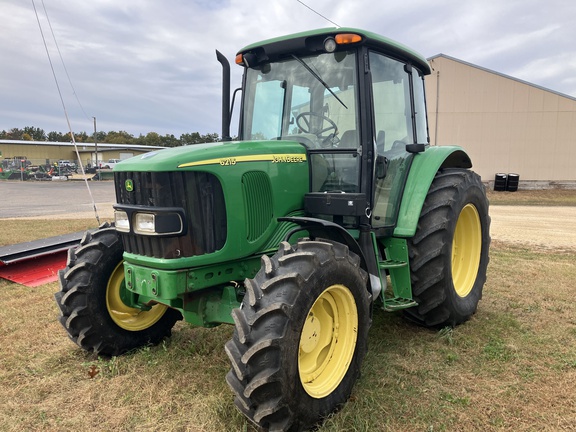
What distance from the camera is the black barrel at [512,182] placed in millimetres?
21859

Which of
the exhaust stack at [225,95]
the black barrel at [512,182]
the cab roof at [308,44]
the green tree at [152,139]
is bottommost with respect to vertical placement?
the black barrel at [512,182]

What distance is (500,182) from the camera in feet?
73.0

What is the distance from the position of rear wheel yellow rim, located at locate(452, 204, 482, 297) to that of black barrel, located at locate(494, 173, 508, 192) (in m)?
19.6

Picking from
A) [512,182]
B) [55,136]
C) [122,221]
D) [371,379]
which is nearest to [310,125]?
[122,221]

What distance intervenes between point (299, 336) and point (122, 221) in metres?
1.42

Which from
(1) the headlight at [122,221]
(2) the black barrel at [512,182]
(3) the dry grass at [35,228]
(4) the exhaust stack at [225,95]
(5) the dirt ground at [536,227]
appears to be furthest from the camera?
(2) the black barrel at [512,182]

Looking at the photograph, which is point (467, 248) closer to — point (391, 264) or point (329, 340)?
point (391, 264)

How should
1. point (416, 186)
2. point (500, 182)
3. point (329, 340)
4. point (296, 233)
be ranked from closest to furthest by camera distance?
point (329, 340) → point (296, 233) → point (416, 186) → point (500, 182)

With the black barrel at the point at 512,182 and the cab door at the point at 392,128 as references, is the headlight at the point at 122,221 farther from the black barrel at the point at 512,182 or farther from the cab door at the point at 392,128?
the black barrel at the point at 512,182

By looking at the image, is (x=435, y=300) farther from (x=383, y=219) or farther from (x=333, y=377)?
(x=333, y=377)

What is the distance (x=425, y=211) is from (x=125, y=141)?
3286 inches

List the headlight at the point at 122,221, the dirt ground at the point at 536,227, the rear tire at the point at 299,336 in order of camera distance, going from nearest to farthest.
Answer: the rear tire at the point at 299,336 → the headlight at the point at 122,221 → the dirt ground at the point at 536,227

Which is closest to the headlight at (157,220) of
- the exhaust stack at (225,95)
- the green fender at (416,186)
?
the exhaust stack at (225,95)

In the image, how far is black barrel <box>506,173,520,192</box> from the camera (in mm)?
21859
